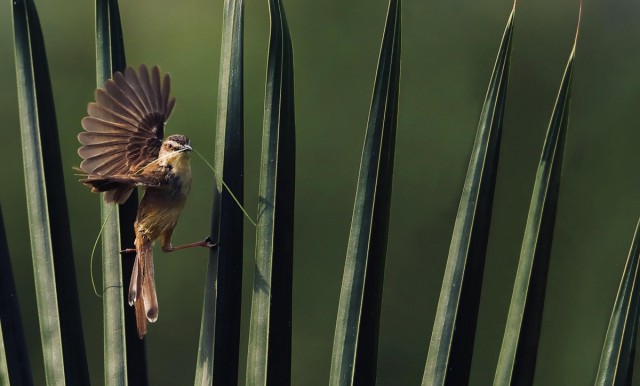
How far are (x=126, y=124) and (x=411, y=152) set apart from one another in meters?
3.36

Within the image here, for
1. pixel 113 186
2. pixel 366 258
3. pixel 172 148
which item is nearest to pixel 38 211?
pixel 113 186

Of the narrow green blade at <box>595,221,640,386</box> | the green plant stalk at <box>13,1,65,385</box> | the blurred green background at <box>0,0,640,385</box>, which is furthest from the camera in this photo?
the blurred green background at <box>0,0,640,385</box>

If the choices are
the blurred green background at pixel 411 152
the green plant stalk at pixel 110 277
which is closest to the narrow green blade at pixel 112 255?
the green plant stalk at pixel 110 277

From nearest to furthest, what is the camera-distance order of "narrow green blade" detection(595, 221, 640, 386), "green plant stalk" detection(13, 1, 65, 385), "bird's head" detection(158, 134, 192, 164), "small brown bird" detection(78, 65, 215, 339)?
"narrow green blade" detection(595, 221, 640, 386) < "green plant stalk" detection(13, 1, 65, 385) < "small brown bird" detection(78, 65, 215, 339) < "bird's head" detection(158, 134, 192, 164)

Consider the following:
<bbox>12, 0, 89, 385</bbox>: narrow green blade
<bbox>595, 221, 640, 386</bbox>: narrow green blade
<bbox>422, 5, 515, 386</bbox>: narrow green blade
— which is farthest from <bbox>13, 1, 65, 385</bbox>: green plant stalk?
<bbox>595, 221, 640, 386</bbox>: narrow green blade

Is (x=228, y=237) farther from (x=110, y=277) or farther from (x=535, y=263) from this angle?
(x=535, y=263)

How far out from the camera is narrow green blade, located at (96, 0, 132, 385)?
74.5 inches

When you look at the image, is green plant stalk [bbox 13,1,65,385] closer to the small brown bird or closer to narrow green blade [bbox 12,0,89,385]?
narrow green blade [bbox 12,0,89,385]

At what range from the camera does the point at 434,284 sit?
536 centimetres

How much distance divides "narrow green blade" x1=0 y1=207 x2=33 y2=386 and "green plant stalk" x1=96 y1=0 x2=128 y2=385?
0.58 ft

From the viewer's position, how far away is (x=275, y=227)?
71.3 inches

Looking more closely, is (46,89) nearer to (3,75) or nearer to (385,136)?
(385,136)

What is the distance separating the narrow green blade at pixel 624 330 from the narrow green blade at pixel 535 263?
0.15 meters

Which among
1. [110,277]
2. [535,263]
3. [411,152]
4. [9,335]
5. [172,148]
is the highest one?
[172,148]
